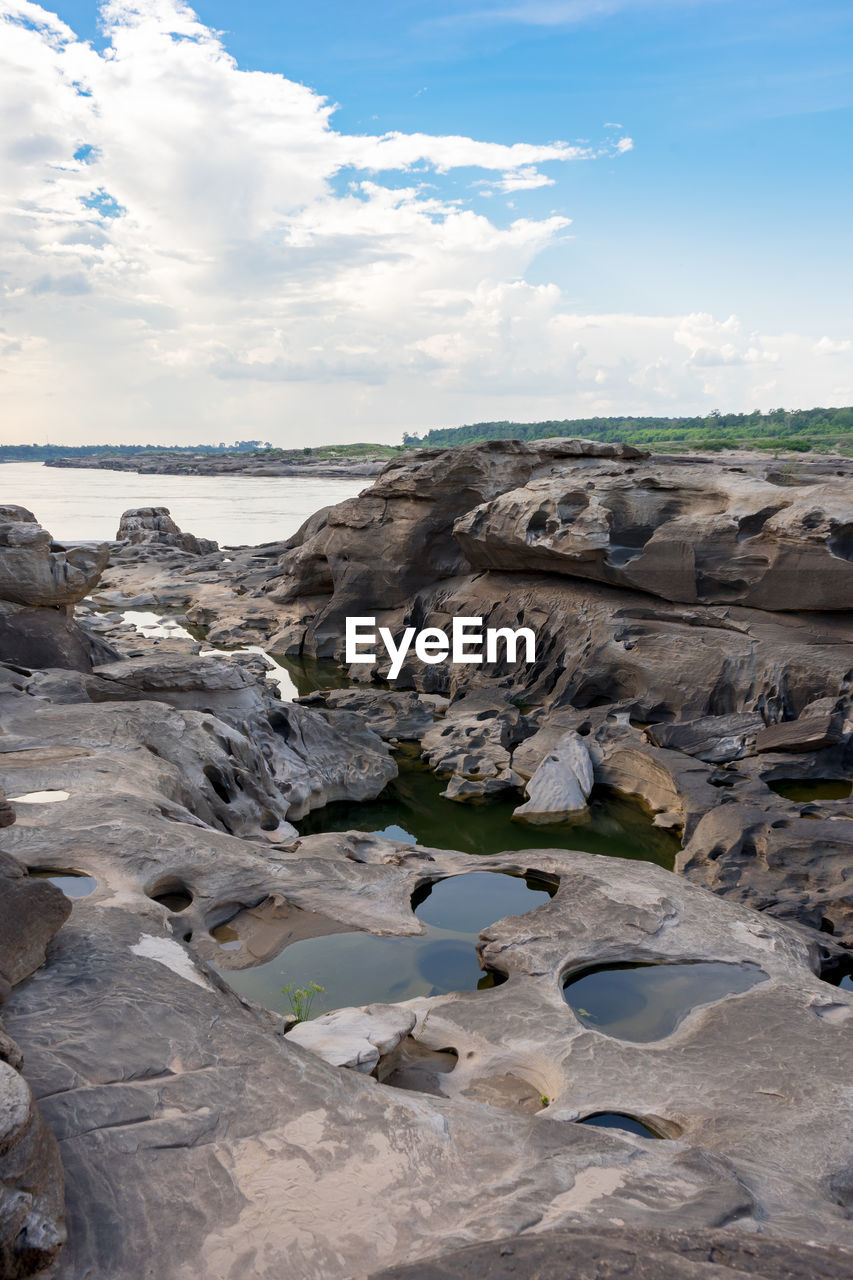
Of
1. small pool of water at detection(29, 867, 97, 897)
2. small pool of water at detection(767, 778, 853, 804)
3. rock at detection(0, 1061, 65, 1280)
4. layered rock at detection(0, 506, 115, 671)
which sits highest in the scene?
layered rock at detection(0, 506, 115, 671)

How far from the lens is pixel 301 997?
694 cm

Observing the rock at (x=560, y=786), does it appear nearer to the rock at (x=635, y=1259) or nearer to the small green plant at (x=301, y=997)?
the small green plant at (x=301, y=997)

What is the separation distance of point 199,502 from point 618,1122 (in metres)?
59.0

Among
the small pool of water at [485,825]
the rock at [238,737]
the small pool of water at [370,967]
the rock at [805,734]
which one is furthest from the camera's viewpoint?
the rock at [805,734]

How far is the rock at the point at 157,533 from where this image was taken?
35.0m

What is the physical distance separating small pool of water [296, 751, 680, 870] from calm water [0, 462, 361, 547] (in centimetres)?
2432

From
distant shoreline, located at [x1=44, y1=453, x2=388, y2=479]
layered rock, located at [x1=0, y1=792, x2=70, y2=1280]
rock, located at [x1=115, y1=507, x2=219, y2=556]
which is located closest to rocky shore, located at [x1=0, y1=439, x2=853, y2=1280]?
layered rock, located at [x1=0, y1=792, x2=70, y2=1280]

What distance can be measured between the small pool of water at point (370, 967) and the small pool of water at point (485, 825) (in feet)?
9.01

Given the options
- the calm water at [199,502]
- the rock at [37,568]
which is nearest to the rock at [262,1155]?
the rock at [37,568]

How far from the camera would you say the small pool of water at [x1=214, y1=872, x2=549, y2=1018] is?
23.9 feet

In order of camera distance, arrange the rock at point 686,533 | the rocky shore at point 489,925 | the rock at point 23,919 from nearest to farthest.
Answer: the rocky shore at point 489,925, the rock at point 23,919, the rock at point 686,533

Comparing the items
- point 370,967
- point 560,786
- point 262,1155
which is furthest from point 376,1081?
point 560,786

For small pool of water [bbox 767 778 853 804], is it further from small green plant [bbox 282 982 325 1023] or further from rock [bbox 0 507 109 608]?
rock [bbox 0 507 109 608]

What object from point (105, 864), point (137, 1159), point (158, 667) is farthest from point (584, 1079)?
point (158, 667)
